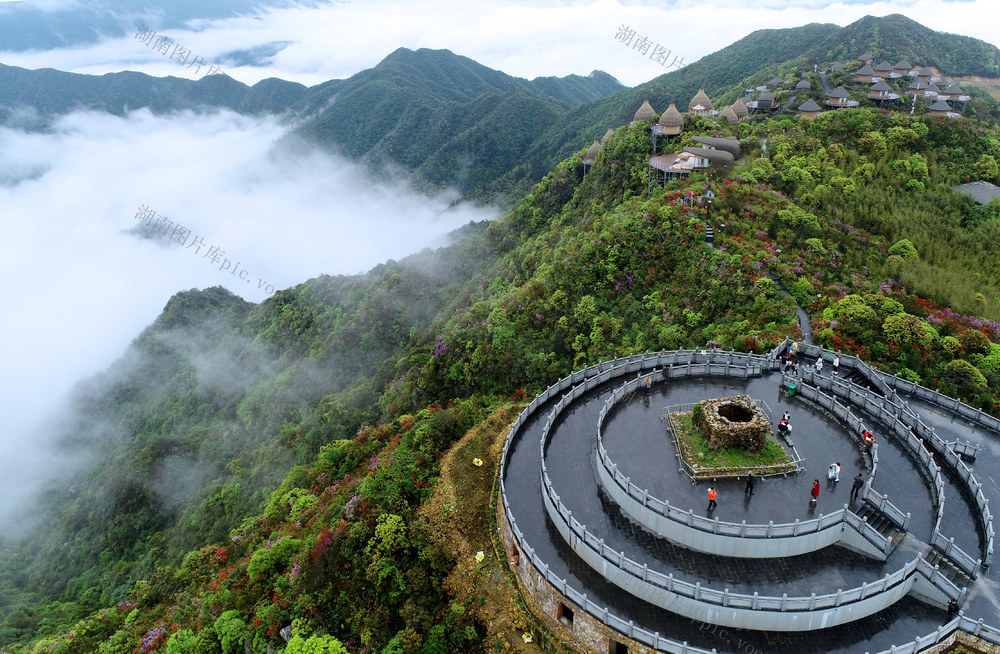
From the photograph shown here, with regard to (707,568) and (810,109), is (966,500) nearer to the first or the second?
(707,568)

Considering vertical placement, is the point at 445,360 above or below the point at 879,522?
below

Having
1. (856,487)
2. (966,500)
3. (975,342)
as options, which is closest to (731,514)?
(856,487)

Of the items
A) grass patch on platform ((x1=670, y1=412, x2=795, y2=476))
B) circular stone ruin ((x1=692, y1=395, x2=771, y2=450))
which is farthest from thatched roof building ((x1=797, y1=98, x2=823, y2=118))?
grass patch on platform ((x1=670, y1=412, x2=795, y2=476))

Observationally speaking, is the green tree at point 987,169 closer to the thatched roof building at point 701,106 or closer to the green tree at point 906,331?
the thatched roof building at point 701,106

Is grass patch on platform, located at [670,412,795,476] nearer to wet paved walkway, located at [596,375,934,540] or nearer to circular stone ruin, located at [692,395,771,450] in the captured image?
circular stone ruin, located at [692,395,771,450]

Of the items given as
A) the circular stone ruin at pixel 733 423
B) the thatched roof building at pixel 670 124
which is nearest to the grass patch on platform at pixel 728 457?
the circular stone ruin at pixel 733 423
